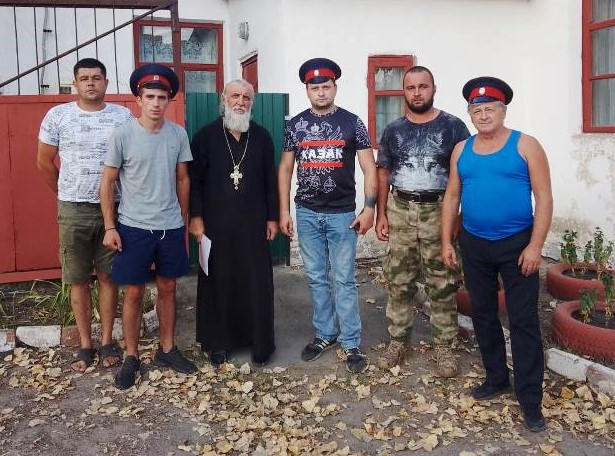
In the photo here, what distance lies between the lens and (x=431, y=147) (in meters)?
4.05

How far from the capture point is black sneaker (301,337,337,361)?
4549mm

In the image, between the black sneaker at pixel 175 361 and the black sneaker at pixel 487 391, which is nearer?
the black sneaker at pixel 487 391

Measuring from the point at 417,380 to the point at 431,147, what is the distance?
163 cm

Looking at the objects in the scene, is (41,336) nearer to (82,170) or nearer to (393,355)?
(82,170)

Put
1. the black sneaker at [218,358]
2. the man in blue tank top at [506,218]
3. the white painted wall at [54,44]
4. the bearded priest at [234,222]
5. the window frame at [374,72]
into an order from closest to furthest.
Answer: the man in blue tank top at [506,218]
the bearded priest at [234,222]
the black sneaker at [218,358]
the window frame at [374,72]
the white painted wall at [54,44]

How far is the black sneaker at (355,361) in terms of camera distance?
14.2 feet

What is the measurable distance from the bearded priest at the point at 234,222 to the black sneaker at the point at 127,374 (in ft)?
1.71

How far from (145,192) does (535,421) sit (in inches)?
112

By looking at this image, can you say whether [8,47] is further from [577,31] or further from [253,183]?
[577,31]

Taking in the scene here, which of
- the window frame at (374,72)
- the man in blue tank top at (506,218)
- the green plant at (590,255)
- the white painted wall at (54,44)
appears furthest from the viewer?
the white painted wall at (54,44)

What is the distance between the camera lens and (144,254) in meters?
4.05

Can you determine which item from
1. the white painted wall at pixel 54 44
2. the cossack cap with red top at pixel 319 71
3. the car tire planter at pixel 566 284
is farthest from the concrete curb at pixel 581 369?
the white painted wall at pixel 54 44

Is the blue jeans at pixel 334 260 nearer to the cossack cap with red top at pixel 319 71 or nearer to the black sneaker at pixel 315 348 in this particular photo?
the black sneaker at pixel 315 348

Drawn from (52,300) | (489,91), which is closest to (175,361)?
(52,300)
